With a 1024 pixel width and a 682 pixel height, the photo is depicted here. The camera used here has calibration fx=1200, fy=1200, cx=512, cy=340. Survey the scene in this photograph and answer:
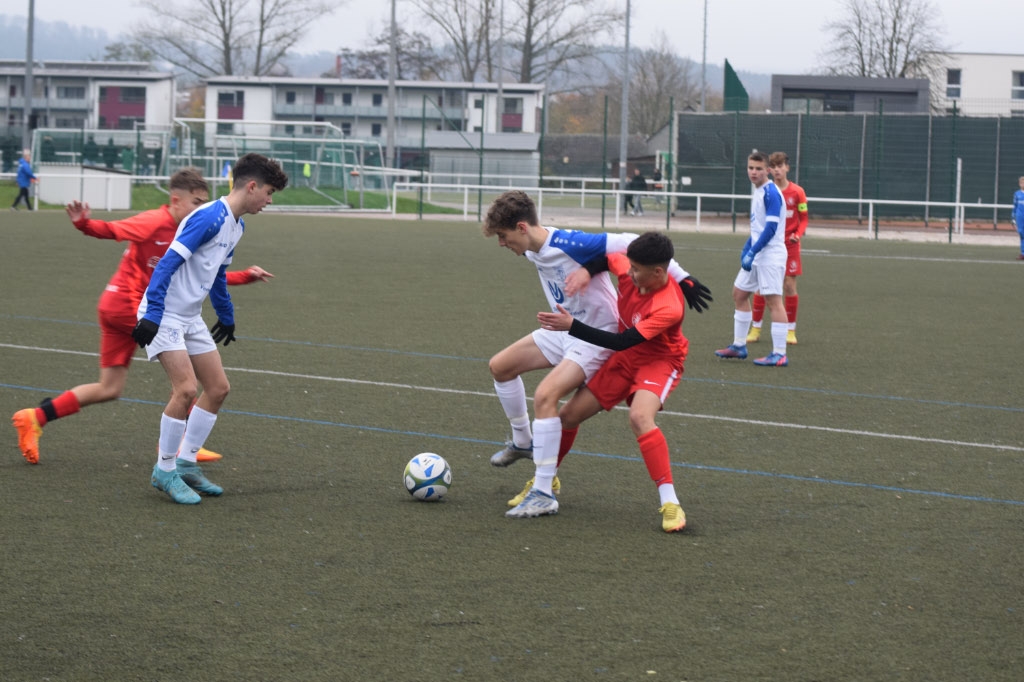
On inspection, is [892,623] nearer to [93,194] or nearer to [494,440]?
[494,440]

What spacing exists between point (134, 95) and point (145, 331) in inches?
3708

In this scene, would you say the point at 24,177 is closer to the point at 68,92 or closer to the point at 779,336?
the point at 779,336

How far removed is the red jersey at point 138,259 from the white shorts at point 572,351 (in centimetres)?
158

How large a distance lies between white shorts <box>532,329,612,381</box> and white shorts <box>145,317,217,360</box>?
165cm

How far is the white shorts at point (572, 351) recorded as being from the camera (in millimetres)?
5762

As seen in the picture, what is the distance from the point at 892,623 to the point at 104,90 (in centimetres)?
9763

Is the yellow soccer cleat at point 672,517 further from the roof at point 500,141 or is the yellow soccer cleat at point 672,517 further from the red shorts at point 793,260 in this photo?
the roof at point 500,141

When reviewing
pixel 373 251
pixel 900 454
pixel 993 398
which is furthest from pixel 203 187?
pixel 373 251

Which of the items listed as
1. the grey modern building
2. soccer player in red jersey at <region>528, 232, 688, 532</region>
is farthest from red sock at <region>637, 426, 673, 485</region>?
the grey modern building

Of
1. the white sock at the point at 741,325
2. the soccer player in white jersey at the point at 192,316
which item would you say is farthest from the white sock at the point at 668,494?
the white sock at the point at 741,325

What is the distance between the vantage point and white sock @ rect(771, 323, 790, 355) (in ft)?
34.2

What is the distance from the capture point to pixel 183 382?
18.6ft

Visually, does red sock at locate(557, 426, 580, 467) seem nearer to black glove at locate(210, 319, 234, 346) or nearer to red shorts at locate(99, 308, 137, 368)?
black glove at locate(210, 319, 234, 346)

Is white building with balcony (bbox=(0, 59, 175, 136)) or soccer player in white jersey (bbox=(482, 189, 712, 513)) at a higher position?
white building with balcony (bbox=(0, 59, 175, 136))
